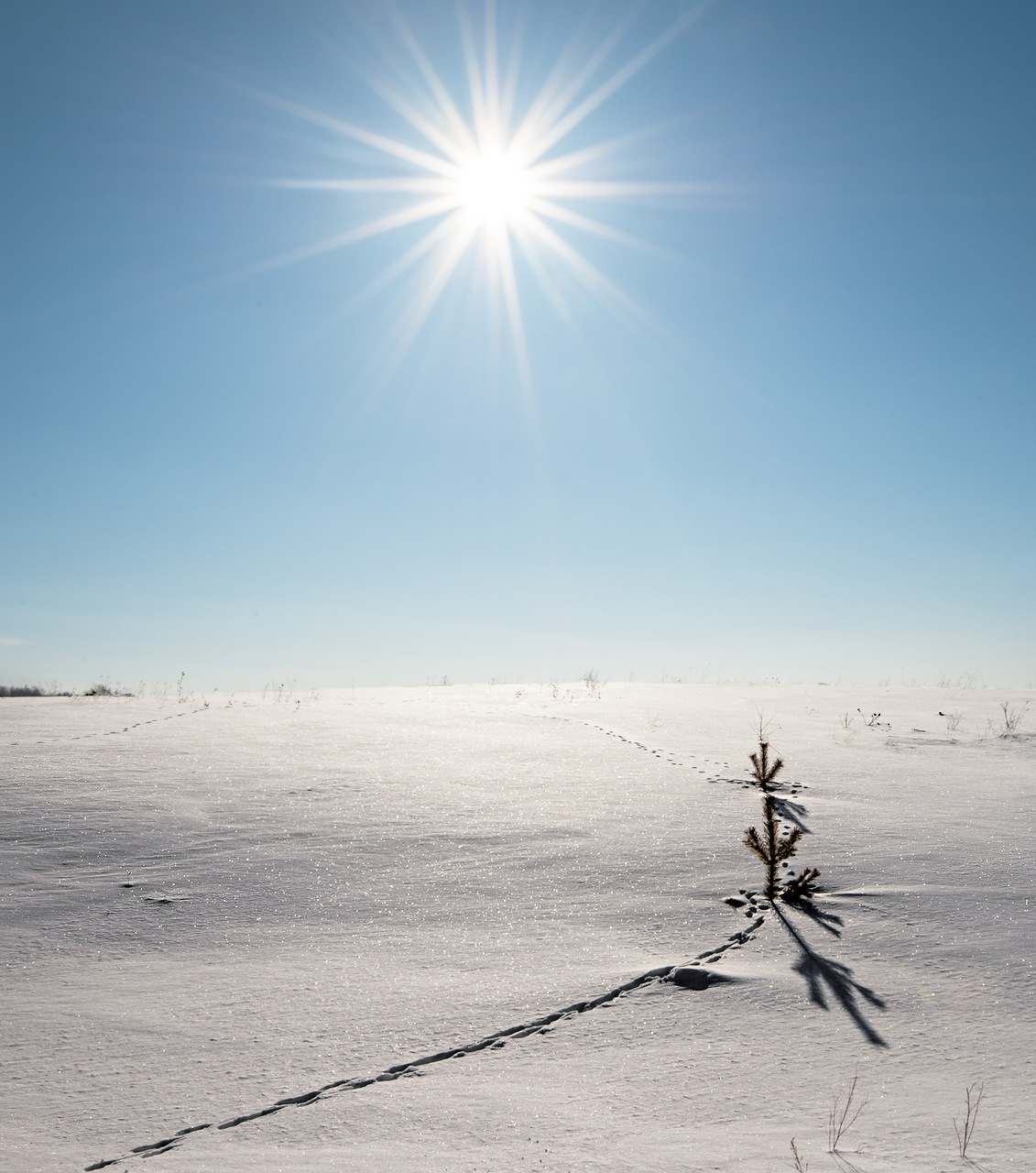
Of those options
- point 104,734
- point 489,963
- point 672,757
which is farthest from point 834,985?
point 104,734

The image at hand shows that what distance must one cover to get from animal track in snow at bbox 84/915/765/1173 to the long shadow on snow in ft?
0.76

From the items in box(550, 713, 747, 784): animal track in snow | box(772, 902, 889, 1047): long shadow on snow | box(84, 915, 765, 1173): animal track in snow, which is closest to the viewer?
box(84, 915, 765, 1173): animal track in snow

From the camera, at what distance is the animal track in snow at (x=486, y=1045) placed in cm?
200

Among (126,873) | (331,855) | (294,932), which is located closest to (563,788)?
(331,855)

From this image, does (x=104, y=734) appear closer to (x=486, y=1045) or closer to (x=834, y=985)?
(x=486, y=1045)

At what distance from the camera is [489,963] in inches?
115

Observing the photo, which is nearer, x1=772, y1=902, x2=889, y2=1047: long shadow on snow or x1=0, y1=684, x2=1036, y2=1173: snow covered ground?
x1=0, y1=684, x2=1036, y2=1173: snow covered ground

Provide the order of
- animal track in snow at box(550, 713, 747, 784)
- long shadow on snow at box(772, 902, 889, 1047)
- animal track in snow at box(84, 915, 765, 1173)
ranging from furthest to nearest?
animal track in snow at box(550, 713, 747, 784) → long shadow on snow at box(772, 902, 889, 1047) → animal track in snow at box(84, 915, 765, 1173)

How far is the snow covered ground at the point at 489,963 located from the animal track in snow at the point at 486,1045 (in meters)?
0.02

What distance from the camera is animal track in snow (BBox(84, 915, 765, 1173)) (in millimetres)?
1998

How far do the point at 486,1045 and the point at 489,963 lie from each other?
0.51m

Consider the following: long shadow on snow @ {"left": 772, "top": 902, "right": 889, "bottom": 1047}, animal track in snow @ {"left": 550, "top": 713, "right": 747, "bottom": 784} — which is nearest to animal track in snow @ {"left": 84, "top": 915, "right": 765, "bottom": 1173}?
long shadow on snow @ {"left": 772, "top": 902, "right": 889, "bottom": 1047}

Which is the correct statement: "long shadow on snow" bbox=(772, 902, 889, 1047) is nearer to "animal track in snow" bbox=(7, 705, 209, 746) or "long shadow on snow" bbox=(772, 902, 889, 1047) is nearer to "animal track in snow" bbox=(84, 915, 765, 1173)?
"animal track in snow" bbox=(84, 915, 765, 1173)

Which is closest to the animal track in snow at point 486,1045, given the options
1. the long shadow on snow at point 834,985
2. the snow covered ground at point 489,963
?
the snow covered ground at point 489,963
